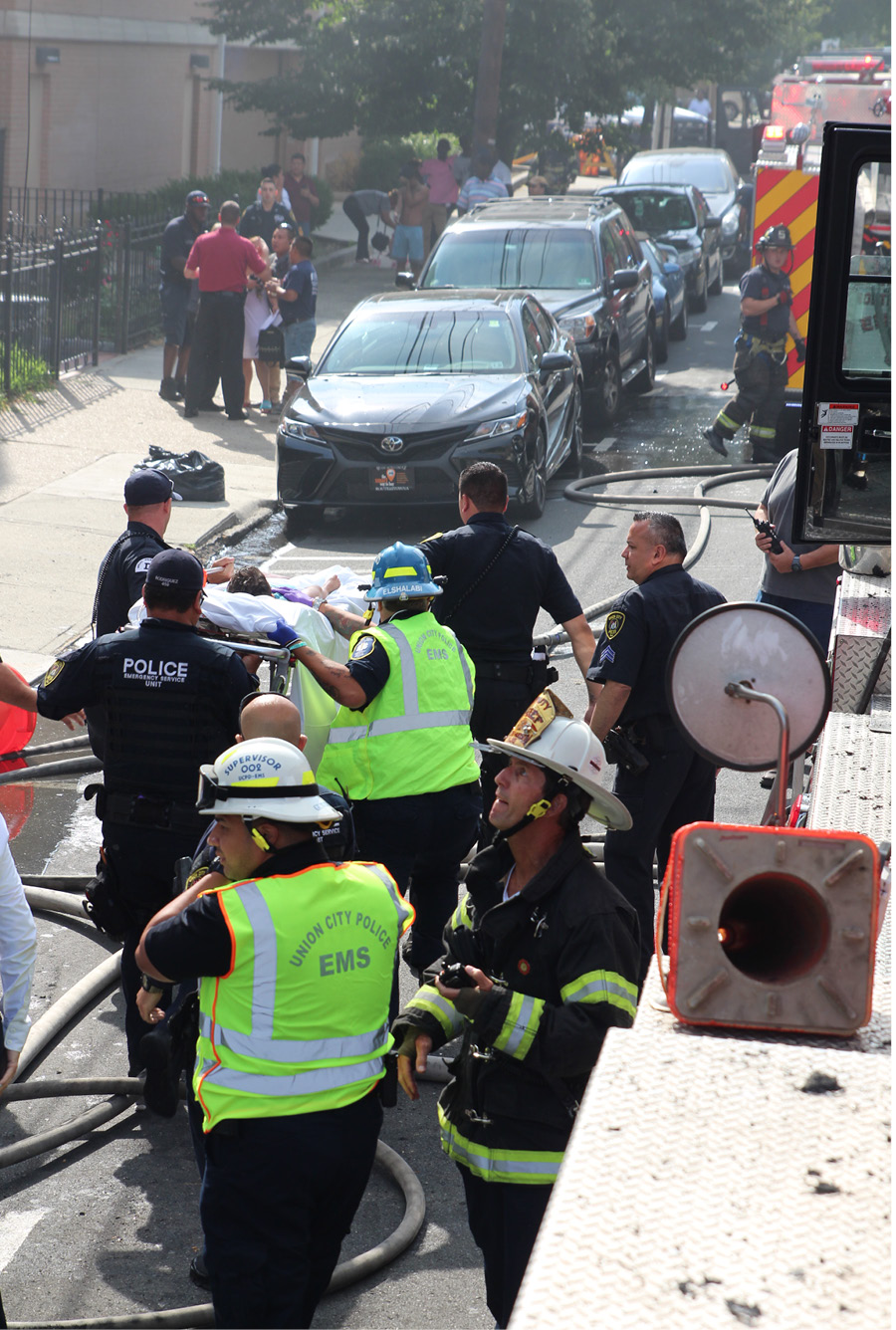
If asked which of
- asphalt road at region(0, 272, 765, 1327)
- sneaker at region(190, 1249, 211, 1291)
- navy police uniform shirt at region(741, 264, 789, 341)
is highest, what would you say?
navy police uniform shirt at region(741, 264, 789, 341)

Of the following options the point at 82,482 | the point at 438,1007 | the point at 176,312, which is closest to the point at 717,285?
the point at 176,312

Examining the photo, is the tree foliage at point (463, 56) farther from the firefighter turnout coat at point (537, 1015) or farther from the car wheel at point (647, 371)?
the firefighter turnout coat at point (537, 1015)

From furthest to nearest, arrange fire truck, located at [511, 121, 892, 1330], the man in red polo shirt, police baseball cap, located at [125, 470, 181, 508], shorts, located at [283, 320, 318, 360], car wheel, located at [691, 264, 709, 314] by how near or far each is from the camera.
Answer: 1. car wheel, located at [691, 264, 709, 314]
2. shorts, located at [283, 320, 318, 360]
3. the man in red polo shirt
4. police baseball cap, located at [125, 470, 181, 508]
5. fire truck, located at [511, 121, 892, 1330]

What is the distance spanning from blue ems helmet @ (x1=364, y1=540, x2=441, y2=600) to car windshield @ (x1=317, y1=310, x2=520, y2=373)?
8041 millimetres

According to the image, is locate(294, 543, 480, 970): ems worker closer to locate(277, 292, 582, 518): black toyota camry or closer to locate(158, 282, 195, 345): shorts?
locate(277, 292, 582, 518): black toyota camry

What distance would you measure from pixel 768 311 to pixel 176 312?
6.05 m

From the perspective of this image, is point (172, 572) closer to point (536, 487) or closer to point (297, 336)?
point (536, 487)

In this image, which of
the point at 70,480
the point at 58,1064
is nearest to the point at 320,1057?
the point at 58,1064

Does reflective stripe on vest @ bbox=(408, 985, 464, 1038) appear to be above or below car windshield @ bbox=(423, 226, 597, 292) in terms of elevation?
below

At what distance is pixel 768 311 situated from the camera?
1495cm

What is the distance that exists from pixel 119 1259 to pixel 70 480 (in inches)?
400

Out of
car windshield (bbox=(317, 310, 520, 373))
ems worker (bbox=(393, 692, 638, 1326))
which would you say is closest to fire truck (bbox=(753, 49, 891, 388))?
car windshield (bbox=(317, 310, 520, 373))

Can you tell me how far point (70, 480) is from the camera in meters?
13.8

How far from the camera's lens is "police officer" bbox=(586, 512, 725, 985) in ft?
19.7
